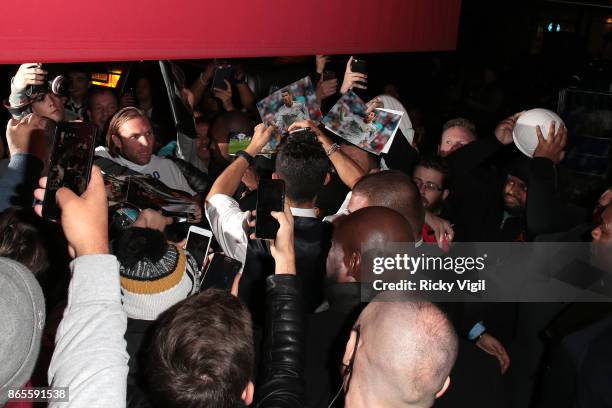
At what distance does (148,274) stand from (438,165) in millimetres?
1540

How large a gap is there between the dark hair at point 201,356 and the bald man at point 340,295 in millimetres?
269

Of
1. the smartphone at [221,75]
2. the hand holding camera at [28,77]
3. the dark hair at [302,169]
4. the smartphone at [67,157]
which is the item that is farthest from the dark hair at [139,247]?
the smartphone at [221,75]


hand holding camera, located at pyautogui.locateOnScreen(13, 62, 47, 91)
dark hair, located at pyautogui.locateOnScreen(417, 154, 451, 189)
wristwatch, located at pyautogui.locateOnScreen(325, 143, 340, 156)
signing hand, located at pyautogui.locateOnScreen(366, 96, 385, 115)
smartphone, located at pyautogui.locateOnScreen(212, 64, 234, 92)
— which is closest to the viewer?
hand holding camera, located at pyautogui.locateOnScreen(13, 62, 47, 91)

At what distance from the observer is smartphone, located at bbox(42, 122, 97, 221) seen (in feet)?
3.72

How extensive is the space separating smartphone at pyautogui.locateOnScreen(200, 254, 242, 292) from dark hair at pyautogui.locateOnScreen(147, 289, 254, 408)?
46cm

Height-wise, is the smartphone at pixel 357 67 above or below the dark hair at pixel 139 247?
above

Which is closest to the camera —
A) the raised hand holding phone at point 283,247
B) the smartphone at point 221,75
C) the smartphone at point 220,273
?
the raised hand holding phone at point 283,247

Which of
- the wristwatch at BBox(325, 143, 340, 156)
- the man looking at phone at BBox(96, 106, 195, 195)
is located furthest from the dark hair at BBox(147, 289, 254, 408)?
the man looking at phone at BBox(96, 106, 195, 195)

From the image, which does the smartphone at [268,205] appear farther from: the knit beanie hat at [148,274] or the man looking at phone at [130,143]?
the man looking at phone at [130,143]

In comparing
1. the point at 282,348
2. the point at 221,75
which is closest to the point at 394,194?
the point at 282,348

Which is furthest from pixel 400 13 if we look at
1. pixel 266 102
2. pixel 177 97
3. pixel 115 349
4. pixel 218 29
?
pixel 115 349

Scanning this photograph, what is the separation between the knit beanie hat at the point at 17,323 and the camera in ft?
2.72

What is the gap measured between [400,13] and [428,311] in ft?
5.47

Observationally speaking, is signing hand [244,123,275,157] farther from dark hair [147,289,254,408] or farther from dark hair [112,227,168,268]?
dark hair [147,289,254,408]
